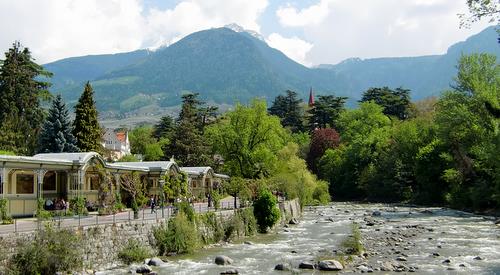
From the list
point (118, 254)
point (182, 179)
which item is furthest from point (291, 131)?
point (118, 254)

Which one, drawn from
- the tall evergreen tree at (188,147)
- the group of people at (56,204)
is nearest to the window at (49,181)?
the group of people at (56,204)

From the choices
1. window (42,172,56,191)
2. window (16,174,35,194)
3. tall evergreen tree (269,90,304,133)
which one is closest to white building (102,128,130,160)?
tall evergreen tree (269,90,304,133)

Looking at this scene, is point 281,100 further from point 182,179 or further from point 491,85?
point 182,179

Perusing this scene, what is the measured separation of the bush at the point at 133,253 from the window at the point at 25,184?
9180 mm

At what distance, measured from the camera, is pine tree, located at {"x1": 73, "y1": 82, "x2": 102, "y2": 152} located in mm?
50844

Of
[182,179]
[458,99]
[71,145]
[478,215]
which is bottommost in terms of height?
[478,215]

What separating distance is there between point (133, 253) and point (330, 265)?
28.8ft

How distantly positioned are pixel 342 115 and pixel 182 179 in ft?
208

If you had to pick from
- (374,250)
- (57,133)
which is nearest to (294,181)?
(57,133)

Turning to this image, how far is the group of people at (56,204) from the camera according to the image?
30.5 meters

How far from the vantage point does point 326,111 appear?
104438 mm

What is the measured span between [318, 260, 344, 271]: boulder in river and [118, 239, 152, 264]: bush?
803 centimetres

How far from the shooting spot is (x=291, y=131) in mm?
108438

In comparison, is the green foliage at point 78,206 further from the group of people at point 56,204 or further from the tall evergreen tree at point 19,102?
the tall evergreen tree at point 19,102
